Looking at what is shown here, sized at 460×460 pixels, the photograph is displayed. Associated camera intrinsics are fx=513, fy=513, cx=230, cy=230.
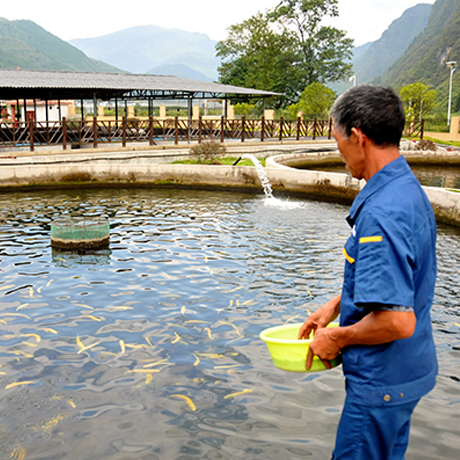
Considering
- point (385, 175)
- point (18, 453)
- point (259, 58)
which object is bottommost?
point (18, 453)

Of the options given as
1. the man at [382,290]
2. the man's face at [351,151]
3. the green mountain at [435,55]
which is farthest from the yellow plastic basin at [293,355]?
the green mountain at [435,55]

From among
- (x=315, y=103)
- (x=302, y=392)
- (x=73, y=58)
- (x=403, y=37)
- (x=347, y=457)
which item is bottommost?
(x=302, y=392)

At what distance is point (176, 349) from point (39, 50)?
149876 millimetres

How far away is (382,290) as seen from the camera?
1.80 meters

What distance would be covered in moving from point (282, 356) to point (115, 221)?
8.85 m

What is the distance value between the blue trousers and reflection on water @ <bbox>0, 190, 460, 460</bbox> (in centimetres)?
150

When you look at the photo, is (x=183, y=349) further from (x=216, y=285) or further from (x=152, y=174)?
(x=152, y=174)

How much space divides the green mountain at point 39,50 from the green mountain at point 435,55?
82.0 meters

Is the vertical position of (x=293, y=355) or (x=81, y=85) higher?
(x=81, y=85)

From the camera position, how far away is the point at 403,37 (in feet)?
654

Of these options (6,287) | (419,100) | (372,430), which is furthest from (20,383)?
(419,100)

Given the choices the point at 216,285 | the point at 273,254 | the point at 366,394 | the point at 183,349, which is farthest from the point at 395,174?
the point at 273,254

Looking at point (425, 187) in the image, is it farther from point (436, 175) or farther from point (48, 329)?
point (436, 175)

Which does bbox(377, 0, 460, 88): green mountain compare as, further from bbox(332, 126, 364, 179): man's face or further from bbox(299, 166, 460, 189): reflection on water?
bbox(332, 126, 364, 179): man's face
